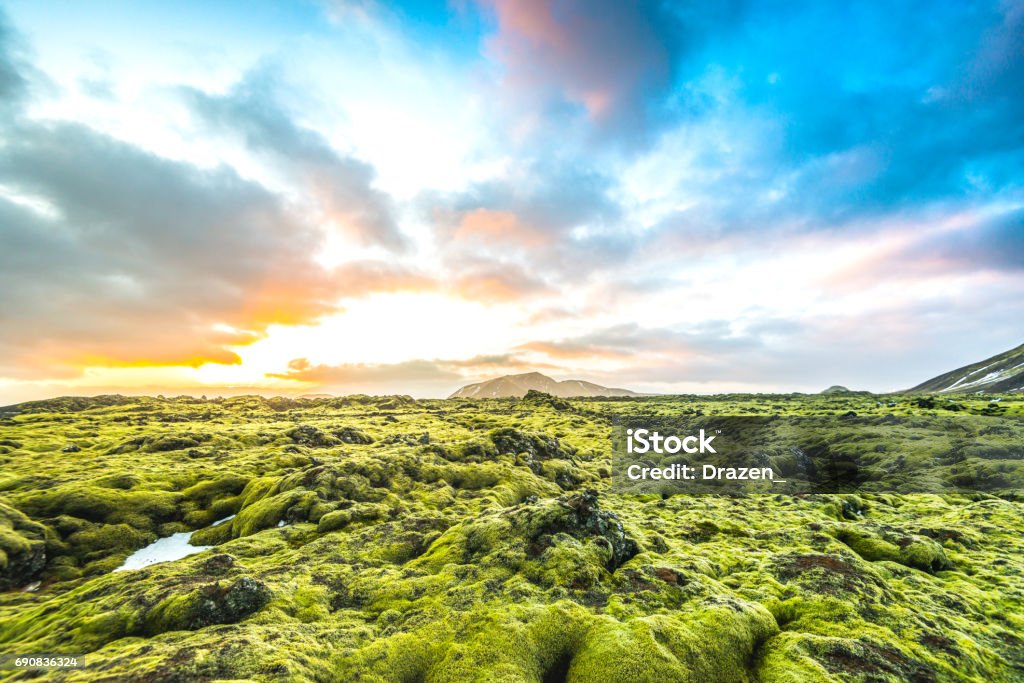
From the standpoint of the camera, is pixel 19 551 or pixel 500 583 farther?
pixel 19 551

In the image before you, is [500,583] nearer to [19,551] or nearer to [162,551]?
[162,551]

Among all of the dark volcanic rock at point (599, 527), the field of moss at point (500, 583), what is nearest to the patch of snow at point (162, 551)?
the field of moss at point (500, 583)

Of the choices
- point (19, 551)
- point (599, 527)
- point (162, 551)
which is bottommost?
point (162, 551)

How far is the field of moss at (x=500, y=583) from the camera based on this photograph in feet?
48.6

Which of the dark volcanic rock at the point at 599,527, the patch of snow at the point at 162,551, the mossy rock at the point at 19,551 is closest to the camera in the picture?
the dark volcanic rock at the point at 599,527

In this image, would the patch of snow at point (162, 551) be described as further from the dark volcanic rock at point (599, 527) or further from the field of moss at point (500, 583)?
the dark volcanic rock at point (599, 527)

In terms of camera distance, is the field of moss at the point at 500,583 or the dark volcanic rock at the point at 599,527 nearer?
the field of moss at the point at 500,583

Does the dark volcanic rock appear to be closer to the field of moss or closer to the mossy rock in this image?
the field of moss

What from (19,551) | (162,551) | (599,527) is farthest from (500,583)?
(19,551)

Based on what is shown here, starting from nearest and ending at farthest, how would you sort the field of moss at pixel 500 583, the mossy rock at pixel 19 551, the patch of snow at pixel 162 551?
the field of moss at pixel 500 583 → the mossy rock at pixel 19 551 → the patch of snow at pixel 162 551

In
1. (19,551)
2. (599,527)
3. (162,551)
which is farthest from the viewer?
(162,551)

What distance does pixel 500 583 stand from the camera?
789 inches

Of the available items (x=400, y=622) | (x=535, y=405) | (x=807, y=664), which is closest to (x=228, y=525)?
(x=400, y=622)

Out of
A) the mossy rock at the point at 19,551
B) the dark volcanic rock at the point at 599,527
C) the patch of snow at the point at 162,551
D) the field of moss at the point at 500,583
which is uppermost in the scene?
the dark volcanic rock at the point at 599,527
